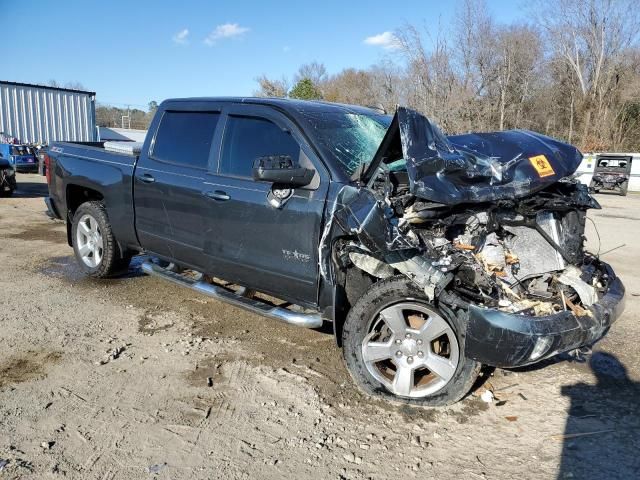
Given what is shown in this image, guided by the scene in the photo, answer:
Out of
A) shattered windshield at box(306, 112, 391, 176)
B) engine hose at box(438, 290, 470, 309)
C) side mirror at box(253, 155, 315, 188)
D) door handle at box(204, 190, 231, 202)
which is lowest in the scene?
engine hose at box(438, 290, 470, 309)

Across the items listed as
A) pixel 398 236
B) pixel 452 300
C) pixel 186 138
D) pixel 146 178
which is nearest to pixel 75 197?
pixel 146 178

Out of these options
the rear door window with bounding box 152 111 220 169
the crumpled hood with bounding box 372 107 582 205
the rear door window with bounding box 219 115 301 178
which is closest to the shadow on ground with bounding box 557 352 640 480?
the crumpled hood with bounding box 372 107 582 205

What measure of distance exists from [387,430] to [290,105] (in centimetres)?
248

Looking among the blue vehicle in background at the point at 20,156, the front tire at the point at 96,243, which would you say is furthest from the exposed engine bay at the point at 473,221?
the blue vehicle in background at the point at 20,156

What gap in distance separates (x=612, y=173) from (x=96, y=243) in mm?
21406

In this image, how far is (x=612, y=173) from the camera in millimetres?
21469

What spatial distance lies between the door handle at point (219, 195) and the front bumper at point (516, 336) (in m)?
2.11

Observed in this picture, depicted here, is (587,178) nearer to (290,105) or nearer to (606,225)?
(606,225)

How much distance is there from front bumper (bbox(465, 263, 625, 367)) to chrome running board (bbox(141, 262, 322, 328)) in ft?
3.85

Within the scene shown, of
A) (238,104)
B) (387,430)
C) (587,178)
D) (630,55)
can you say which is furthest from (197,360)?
(630,55)

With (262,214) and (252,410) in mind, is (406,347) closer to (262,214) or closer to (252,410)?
(252,410)

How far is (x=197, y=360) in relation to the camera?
4039 millimetres

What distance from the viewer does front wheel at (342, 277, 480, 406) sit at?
324 cm

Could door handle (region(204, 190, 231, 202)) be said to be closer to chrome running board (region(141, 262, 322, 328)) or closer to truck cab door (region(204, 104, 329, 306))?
truck cab door (region(204, 104, 329, 306))
